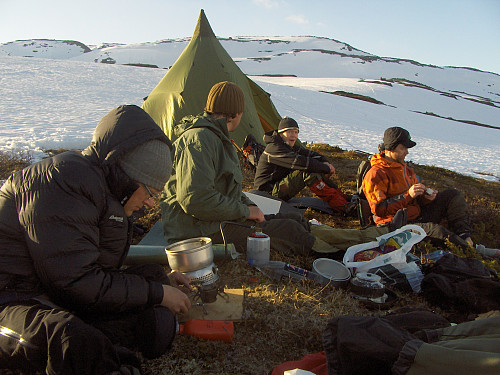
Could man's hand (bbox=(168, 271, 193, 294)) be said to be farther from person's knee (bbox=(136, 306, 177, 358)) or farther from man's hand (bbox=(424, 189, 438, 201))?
man's hand (bbox=(424, 189, 438, 201))

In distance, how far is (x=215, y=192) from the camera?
122 inches

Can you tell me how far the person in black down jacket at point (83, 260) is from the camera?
1.63 metres

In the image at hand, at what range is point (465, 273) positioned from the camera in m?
3.28

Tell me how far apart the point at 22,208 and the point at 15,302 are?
0.49 m

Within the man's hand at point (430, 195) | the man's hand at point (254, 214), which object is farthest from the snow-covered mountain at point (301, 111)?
the man's hand at point (430, 195)

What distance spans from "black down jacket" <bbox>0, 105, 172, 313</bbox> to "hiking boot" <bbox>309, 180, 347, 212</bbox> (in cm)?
417

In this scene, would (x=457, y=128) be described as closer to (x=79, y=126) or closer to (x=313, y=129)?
(x=313, y=129)

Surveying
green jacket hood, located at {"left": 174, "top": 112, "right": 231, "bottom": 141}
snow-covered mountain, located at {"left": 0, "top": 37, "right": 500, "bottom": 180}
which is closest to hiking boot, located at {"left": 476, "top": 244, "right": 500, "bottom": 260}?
green jacket hood, located at {"left": 174, "top": 112, "right": 231, "bottom": 141}

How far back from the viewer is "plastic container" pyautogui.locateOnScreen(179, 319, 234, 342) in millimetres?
2363

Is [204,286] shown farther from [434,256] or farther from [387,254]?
[434,256]

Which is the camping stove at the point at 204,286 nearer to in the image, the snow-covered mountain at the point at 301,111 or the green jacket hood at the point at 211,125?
the green jacket hood at the point at 211,125

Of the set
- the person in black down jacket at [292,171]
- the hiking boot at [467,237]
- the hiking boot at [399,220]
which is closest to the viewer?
the hiking boot at [399,220]

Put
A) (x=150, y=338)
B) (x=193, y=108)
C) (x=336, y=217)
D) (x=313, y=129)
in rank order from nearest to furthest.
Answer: (x=150, y=338)
(x=336, y=217)
(x=193, y=108)
(x=313, y=129)

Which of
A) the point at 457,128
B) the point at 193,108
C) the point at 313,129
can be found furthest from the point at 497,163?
the point at 193,108
